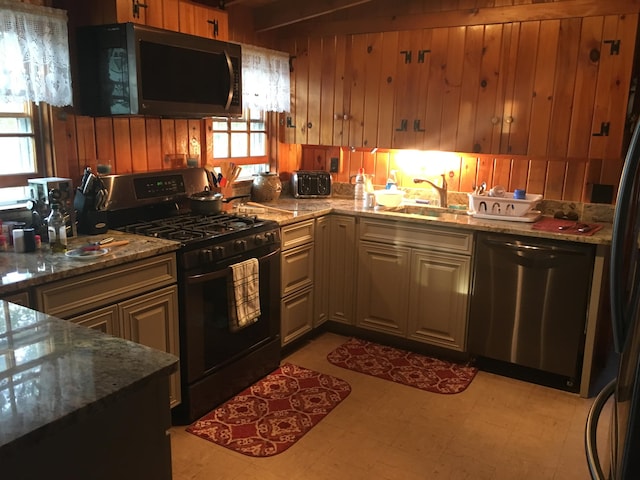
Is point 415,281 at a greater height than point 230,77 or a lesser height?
lesser

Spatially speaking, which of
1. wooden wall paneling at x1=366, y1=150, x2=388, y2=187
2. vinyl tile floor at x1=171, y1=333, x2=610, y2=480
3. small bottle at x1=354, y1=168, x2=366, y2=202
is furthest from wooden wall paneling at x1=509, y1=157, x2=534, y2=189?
vinyl tile floor at x1=171, y1=333, x2=610, y2=480

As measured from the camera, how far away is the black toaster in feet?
13.5

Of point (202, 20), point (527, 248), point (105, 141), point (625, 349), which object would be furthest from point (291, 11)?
point (625, 349)

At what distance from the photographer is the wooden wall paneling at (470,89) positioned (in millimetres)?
3418

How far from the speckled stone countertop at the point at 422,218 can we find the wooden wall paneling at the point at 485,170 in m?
0.31

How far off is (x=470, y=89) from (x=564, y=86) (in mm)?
547

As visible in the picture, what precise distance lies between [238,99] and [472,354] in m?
2.07

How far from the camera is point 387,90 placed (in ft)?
12.4

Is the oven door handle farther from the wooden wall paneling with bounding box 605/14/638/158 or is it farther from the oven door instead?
the wooden wall paneling with bounding box 605/14/638/158

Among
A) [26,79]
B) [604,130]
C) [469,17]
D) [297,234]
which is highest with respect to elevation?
[469,17]

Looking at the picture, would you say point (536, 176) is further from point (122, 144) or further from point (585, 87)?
point (122, 144)

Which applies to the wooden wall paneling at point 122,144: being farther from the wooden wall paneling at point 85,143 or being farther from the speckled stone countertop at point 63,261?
the speckled stone countertop at point 63,261

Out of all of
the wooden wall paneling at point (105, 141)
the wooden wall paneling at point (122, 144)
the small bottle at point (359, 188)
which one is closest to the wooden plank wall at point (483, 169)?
the small bottle at point (359, 188)

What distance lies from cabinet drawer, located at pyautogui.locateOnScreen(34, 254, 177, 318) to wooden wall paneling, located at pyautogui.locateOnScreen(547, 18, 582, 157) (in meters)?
2.30
